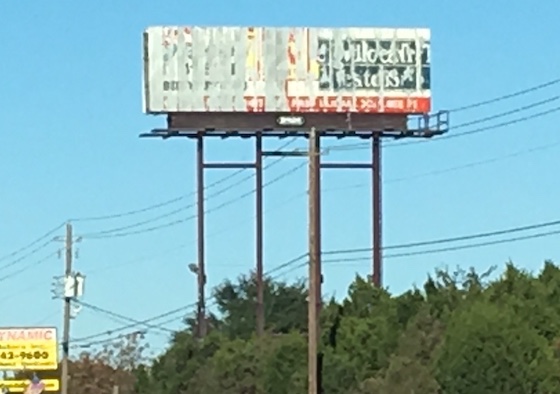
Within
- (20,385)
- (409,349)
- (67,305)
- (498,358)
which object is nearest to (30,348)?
(20,385)

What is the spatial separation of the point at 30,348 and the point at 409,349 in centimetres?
5285

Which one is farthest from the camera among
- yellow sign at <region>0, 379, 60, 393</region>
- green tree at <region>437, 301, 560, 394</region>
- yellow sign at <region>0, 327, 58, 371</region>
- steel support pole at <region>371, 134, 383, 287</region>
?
yellow sign at <region>0, 327, 58, 371</region>

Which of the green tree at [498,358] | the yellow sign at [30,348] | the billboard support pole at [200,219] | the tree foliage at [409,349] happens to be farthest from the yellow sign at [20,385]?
the green tree at [498,358]

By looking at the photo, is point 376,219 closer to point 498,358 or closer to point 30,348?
point 498,358

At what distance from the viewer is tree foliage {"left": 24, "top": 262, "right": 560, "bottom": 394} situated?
44.2 metres

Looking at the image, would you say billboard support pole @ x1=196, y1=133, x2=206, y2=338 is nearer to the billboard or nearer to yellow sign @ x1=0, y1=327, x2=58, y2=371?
the billboard

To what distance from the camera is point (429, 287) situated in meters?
60.1

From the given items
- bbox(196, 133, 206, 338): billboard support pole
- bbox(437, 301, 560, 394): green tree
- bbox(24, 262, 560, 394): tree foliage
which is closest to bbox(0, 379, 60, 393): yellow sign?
bbox(24, 262, 560, 394): tree foliage

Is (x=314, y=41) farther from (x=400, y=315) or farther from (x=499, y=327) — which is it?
(x=499, y=327)

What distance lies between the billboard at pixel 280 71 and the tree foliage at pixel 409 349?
9409mm

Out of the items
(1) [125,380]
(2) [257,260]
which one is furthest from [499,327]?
(1) [125,380]

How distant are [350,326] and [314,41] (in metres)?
19.4

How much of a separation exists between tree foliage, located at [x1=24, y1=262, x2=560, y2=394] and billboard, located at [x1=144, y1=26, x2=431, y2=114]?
9409 mm

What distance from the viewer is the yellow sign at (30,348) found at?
10038cm
